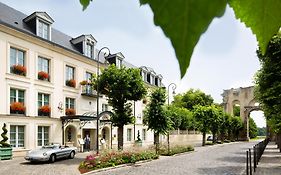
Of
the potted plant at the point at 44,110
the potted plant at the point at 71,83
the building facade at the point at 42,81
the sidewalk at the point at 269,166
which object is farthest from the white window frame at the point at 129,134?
the sidewalk at the point at 269,166

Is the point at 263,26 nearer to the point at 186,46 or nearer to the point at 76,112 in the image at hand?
the point at 186,46

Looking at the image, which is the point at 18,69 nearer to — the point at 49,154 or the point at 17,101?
the point at 17,101

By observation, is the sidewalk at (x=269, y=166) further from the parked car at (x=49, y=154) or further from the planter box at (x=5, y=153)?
the planter box at (x=5, y=153)

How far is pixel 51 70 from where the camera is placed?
95.5 ft

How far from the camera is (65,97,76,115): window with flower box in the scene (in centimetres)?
3103

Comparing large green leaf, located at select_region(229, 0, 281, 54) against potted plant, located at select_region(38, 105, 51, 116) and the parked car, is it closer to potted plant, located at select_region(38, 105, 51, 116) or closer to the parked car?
the parked car

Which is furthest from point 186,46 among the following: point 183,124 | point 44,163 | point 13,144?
point 183,124

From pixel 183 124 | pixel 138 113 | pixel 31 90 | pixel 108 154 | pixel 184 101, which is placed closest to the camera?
pixel 108 154

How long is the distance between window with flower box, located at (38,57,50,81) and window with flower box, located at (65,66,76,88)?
2.56 meters

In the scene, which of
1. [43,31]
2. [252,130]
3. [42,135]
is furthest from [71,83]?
[252,130]

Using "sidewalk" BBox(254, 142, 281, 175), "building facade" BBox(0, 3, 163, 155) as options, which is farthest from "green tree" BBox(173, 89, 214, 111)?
"sidewalk" BBox(254, 142, 281, 175)

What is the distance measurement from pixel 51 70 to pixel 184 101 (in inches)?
2127

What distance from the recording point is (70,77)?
3194cm

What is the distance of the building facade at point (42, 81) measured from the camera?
24766 millimetres
